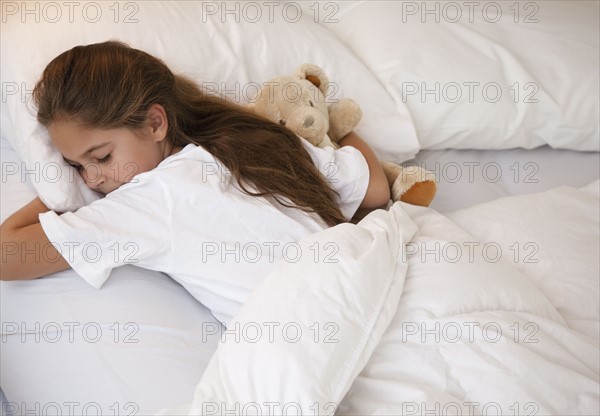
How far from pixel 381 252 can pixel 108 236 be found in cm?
40

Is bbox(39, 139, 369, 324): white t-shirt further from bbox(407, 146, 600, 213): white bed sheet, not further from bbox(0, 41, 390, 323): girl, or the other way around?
bbox(407, 146, 600, 213): white bed sheet

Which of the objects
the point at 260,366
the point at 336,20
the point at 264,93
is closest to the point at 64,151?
the point at 264,93

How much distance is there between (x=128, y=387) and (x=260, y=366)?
0.23 metres

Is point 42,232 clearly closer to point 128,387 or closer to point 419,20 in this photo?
point 128,387

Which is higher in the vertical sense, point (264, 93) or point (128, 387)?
point (264, 93)

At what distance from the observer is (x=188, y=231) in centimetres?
110

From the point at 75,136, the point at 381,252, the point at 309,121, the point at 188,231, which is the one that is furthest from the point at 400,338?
the point at 75,136

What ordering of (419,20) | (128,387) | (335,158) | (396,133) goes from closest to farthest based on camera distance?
1. (128,387)
2. (335,158)
3. (396,133)
4. (419,20)

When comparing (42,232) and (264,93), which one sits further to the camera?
(264,93)

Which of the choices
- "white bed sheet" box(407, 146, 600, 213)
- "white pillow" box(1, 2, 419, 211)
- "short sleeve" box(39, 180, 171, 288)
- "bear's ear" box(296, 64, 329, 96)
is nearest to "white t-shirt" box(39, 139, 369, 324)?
"short sleeve" box(39, 180, 171, 288)

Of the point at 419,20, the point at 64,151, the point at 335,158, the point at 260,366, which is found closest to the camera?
the point at 260,366

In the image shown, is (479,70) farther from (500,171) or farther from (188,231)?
(188,231)

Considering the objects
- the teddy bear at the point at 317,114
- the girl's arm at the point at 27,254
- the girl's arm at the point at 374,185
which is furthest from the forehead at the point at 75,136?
the girl's arm at the point at 374,185

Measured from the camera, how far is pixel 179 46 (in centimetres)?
134
